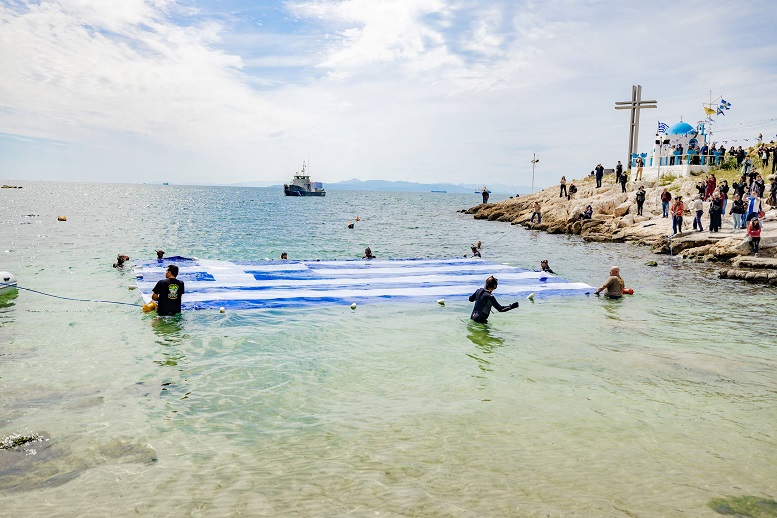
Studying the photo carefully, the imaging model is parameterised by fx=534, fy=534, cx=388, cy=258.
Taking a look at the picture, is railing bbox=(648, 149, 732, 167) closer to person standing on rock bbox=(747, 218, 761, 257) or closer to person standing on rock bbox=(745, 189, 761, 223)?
person standing on rock bbox=(745, 189, 761, 223)

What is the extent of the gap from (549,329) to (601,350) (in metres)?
2.00

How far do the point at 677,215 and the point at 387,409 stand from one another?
2988 centimetres

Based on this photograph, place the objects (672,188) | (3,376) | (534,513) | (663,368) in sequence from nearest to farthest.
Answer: (534,513)
(3,376)
(663,368)
(672,188)

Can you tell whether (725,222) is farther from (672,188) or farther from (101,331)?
(101,331)

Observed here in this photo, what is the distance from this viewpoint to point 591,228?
142ft

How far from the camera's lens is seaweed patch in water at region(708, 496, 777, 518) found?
619 centimetres

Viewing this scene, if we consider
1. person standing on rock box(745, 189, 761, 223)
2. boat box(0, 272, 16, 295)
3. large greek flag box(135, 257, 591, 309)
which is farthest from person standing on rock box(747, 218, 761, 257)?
boat box(0, 272, 16, 295)

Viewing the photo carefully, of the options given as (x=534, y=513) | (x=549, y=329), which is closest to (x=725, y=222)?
(x=549, y=329)

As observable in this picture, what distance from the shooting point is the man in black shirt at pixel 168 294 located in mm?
14016

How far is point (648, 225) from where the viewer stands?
126ft

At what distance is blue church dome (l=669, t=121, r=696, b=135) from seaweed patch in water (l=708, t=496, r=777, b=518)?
49131mm

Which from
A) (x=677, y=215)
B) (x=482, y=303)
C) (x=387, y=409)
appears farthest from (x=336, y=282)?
(x=677, y=215)

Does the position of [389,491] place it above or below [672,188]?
below

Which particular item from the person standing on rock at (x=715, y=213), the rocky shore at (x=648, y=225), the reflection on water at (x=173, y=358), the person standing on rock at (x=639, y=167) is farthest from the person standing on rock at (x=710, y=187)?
the reflection on water at (x=173, y=358)
